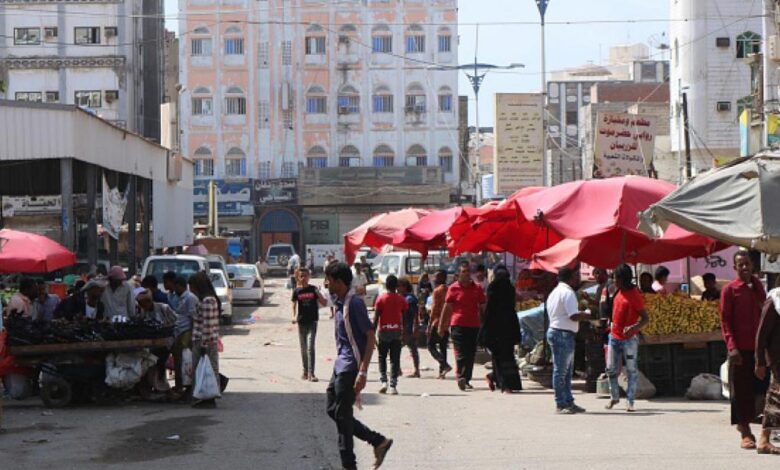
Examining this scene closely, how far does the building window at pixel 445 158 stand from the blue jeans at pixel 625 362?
69945 mm

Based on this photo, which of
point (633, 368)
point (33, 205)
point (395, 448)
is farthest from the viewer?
point (33, 205)

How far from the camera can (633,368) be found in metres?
16.6

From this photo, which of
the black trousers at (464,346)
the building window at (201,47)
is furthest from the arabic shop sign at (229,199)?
the black trousers at (464,346)

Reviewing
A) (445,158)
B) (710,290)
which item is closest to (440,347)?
→ (710,290)

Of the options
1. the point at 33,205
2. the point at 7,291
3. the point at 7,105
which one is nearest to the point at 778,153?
the point at 7,291

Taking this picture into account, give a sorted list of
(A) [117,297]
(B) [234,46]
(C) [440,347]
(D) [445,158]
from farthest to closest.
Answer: (B) [234,46] → (D) [445,158] → (C) [440,347] → (A) [117,297]

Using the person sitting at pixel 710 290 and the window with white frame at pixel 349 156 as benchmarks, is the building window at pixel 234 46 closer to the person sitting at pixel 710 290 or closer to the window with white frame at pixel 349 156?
the window with white frame at pixel 349 156

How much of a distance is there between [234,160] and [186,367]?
6979 cm

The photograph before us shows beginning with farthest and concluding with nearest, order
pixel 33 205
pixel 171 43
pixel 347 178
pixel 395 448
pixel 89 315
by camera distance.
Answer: pixel 171 43 < pixel 347 178 < pixel 33 205 < pixel 89 315 < pixel 395 448

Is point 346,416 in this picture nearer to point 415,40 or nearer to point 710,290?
point 710,290

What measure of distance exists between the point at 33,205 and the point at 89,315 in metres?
31.9

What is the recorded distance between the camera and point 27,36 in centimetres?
7812

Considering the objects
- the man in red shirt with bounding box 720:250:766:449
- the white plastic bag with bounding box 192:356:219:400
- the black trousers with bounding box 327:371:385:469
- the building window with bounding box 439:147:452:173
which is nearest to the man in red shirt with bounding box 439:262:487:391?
the white plastic bag with bounding box 192:356:219:400

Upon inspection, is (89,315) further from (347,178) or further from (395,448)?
(347,178)
